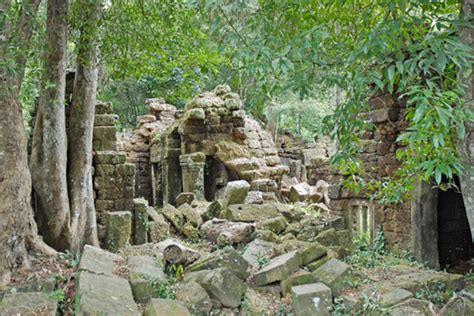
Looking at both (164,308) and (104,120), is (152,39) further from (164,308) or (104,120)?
(164,308)

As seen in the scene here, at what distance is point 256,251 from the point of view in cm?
712

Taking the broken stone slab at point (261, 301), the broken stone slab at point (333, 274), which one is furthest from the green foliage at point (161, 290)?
the broken stone slab at point (333, 274)

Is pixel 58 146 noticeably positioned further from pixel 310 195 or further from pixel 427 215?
pixel 310 195

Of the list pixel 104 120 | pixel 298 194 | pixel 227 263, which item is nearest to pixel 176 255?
pixel 227 263

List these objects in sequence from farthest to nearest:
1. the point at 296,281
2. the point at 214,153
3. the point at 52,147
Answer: the point at 214,153 < the point at 52,147 < the point at 296,281

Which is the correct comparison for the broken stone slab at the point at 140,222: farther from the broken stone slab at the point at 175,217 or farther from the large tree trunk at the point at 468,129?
the large tree trunk at the point at 468,129

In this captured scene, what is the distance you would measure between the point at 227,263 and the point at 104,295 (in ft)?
5.96

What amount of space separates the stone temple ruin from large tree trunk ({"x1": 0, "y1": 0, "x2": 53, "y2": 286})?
834 millimetres

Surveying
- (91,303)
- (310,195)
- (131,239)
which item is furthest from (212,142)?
(91,303)

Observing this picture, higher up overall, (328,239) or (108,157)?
(108,157)

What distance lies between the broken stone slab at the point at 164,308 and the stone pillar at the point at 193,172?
8.07 metres

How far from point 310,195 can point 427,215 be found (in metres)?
6.99

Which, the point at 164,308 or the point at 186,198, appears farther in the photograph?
the point at 186,198

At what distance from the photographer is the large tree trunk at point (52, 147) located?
632 centimetres
